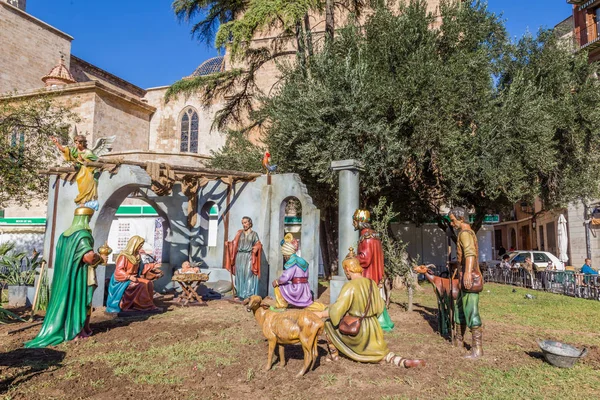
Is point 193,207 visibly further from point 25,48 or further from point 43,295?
point 25,48

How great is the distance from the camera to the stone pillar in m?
8.82

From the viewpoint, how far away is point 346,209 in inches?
357

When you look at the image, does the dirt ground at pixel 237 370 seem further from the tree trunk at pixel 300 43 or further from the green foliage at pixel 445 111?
the tree trunk at pixel 300 43

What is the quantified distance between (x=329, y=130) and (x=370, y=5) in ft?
21.0

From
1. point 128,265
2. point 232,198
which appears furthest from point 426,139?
point 128,265

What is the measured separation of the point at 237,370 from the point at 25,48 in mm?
32614

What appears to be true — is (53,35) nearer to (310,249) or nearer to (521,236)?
(310,249)

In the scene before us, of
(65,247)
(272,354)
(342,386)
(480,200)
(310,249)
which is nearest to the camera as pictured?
(342,386)

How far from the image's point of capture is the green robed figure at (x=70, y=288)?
6.47 meters

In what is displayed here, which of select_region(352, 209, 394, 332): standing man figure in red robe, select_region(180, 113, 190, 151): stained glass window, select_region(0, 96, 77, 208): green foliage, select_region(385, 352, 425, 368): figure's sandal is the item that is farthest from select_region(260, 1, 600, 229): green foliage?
select_region(180, 113, 190, 151): stained glass window

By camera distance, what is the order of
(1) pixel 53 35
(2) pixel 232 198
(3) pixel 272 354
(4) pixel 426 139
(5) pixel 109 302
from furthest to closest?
(1) pixel 53 35 < (2) pixel 232 198 < (4) pixel 426 139 < (5) pixel 109 302 < (3) pixel 272 354

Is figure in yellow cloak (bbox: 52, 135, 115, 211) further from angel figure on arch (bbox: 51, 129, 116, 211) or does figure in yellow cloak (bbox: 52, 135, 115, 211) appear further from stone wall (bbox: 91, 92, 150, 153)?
stone wall (bbox: 91, 92, 150, 153)

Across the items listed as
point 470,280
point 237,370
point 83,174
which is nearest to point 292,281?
point 237,370

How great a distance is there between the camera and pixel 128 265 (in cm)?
959
